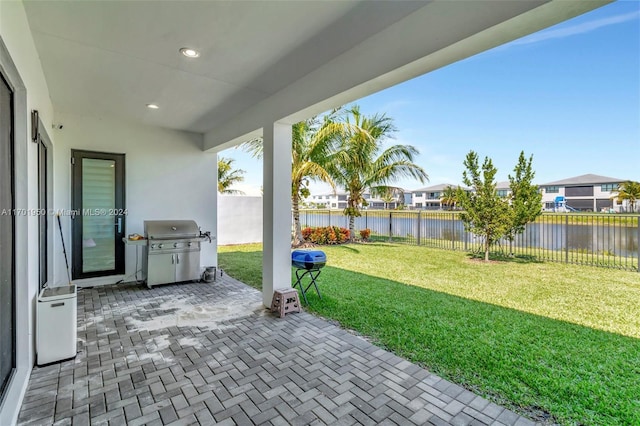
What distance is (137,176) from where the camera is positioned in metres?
5.85

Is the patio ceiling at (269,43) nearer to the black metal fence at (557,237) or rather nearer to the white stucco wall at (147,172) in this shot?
the white stucco wall at (147,172)

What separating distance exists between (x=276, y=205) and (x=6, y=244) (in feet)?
8.65

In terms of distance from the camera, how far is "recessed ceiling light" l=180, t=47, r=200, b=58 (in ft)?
9.76

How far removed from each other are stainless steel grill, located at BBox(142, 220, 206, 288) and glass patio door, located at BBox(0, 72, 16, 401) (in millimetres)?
2958

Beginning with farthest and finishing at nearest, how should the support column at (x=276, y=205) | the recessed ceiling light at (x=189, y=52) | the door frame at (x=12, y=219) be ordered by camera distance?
1. the support column at (x=276, y=205)
2. the recessed ceiling light at (x=189, y=52)
3. the door frame at (x=12, y=219)

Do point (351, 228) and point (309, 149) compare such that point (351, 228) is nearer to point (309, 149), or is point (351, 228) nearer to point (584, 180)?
point (309, 149)

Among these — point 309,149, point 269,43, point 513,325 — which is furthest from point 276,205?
point 309,149

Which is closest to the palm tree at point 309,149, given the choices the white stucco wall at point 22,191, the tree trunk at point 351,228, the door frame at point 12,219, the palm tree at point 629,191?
the tree trunk at point 351,228

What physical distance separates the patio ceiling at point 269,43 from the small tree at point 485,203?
5.78 m

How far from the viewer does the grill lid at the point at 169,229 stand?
5.25m

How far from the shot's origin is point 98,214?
5520 millimetres

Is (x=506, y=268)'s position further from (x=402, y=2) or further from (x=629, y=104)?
(x=629, y=104)

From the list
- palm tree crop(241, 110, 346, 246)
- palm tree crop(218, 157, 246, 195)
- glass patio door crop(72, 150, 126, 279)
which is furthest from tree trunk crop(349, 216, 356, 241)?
palm tree crop(218, 157, 246, 195)

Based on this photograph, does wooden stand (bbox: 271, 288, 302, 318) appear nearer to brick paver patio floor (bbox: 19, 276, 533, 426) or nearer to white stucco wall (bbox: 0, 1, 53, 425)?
brick paver patio floor (bbox: 19, 276, 533, 426)
